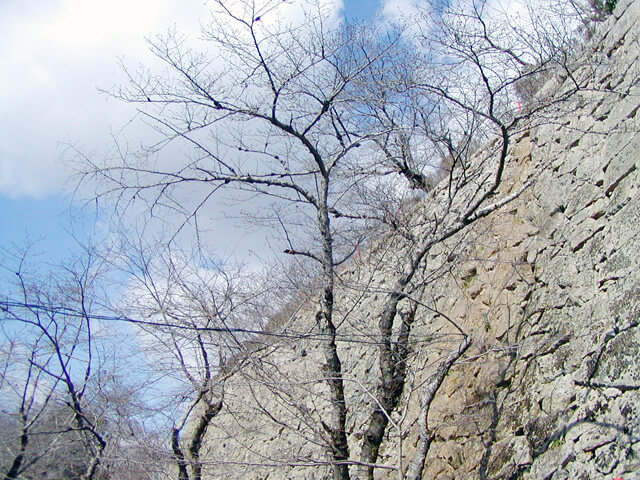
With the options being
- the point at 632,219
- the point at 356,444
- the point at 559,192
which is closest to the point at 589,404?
the point at 632,219

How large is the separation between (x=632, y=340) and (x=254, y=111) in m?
4.26

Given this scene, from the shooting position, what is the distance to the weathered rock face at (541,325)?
4.29 m

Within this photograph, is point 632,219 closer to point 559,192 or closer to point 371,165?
point 559,192

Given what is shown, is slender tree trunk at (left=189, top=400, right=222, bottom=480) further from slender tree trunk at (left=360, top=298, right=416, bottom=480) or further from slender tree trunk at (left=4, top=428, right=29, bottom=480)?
slender tree trunk at (left=4, top=428, right=29, bottom=480)

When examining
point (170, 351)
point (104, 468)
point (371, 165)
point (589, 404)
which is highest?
point (371, 165)

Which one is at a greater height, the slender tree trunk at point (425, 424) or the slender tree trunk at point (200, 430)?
the slender tree trunk at point (200, 430)

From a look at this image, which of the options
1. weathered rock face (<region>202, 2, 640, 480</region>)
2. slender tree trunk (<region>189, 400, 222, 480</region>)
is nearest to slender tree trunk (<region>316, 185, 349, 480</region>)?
weathered rock face (<region>202, 2, 640, 480</region>)

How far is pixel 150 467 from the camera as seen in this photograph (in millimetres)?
7512

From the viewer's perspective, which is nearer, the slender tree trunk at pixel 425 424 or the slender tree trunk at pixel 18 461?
the slender tree trunk at pixel 425 424

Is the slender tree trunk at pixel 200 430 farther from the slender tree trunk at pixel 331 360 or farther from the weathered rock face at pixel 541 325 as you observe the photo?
the slender tree trunk at pixel 331 360

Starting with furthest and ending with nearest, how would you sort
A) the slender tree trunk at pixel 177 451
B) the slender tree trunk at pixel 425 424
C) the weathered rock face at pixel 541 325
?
the slender tree trunk at pixel 177 451 → the slender tree trunk at pixel 425 424 → the weathered rock face at pixel 541 325

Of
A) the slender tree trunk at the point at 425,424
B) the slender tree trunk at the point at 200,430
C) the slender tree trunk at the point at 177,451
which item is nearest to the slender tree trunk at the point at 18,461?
the slender tree trunk at the point at 200,430

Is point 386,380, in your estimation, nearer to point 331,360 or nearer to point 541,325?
point 331,360

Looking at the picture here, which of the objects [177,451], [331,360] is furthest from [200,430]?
[331,360]
